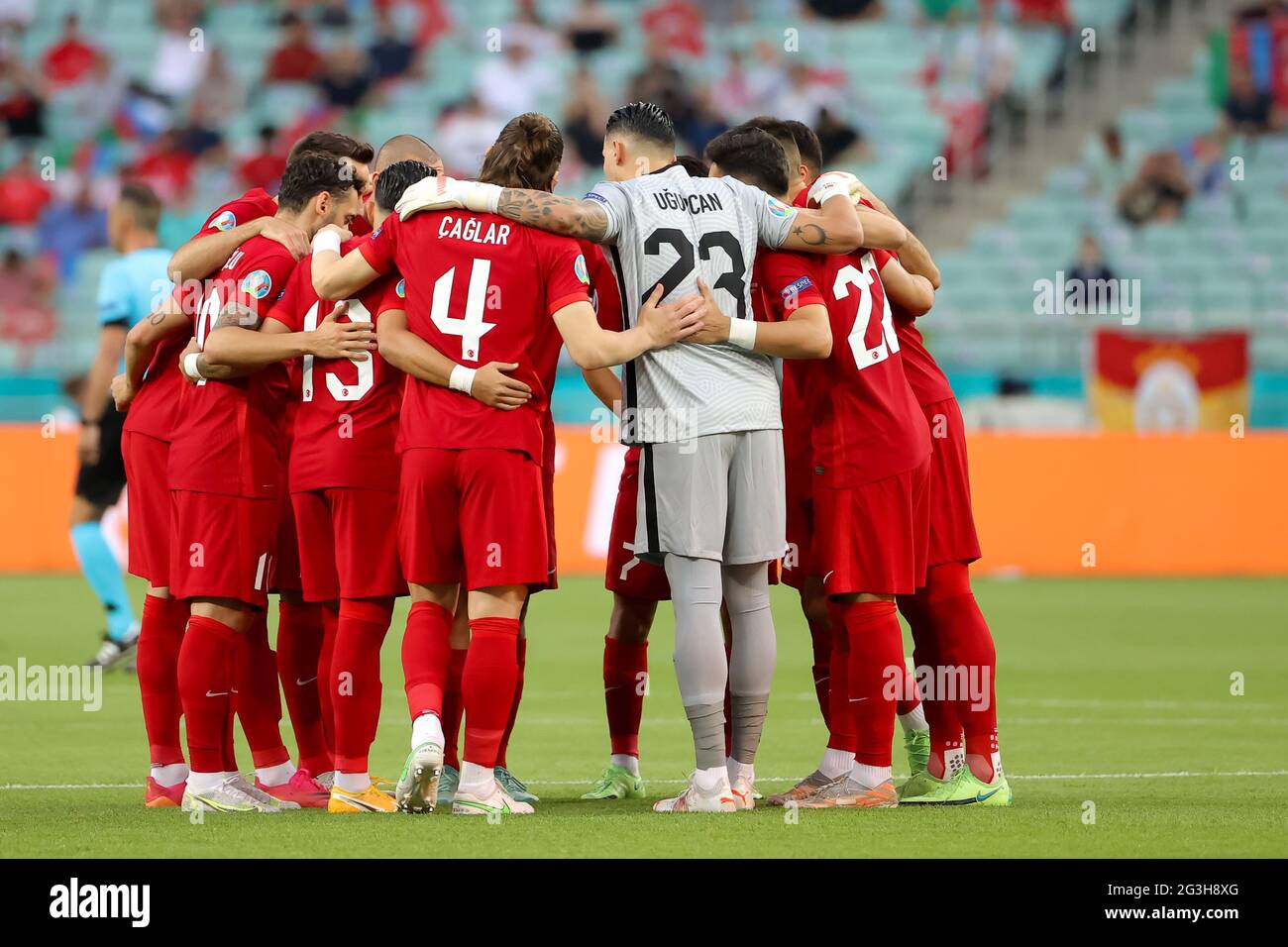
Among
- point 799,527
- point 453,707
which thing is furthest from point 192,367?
point 799,527

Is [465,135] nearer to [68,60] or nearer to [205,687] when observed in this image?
[68,60]

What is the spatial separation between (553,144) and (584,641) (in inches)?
270

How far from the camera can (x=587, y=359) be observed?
6062mm

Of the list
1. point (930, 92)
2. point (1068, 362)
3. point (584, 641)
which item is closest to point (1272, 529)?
point (1068, 362)

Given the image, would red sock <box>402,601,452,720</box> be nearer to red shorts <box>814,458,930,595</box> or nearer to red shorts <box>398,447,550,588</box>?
red shorts <box>398,447,550,588</box>

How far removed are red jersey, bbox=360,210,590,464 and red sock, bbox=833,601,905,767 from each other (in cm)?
127

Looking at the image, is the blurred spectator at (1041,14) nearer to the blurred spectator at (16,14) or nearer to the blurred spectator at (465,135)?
the blurred spectator at (465,135)

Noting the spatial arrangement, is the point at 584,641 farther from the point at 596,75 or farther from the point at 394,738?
the point at 596,75

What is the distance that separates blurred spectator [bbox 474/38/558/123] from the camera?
24469mm

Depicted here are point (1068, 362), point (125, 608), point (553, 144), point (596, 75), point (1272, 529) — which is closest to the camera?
point (553, 144)

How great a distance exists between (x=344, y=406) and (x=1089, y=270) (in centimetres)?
1623

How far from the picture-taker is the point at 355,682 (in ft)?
20.5

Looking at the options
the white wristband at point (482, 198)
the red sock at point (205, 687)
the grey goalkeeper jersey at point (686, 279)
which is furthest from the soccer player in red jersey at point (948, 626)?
the red sock at point (205, 687)

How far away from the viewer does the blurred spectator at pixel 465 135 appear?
76.9ft
